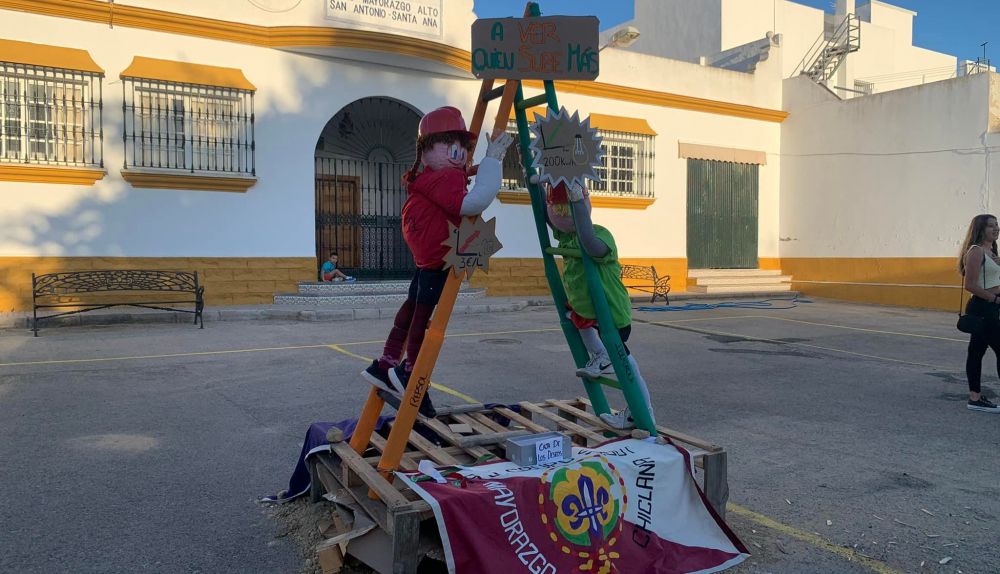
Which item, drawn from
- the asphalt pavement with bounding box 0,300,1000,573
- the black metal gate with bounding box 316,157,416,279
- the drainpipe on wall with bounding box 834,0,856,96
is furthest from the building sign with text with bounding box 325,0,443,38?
the drainpipe on wall with bounding box 834,0,856,96

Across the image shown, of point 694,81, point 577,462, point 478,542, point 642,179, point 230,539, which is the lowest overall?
point 230,539

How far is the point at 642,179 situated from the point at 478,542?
577 inches

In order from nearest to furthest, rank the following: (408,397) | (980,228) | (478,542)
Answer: (478,542) → (408,397) → (980,228)

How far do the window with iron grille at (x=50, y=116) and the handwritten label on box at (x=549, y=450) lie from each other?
10.5 meters

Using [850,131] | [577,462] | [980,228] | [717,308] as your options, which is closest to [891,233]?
[850,131]

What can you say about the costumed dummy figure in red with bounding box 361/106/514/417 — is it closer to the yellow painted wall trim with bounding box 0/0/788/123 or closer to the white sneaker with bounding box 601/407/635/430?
the white sneaker with bounding box 601/407/635/430

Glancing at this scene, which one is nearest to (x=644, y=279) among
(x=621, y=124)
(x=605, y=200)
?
(x=605, y=200)

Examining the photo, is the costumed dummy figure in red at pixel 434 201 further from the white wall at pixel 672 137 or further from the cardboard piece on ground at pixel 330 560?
the white wall at pixel 672 137

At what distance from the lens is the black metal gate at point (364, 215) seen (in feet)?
49.9

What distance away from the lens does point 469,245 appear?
290 centimetres

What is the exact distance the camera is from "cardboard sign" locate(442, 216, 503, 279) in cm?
287

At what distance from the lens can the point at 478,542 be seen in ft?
8.13

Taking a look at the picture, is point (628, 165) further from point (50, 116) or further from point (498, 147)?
point (498, 147)

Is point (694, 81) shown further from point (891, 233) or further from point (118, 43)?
point (118, 43)
